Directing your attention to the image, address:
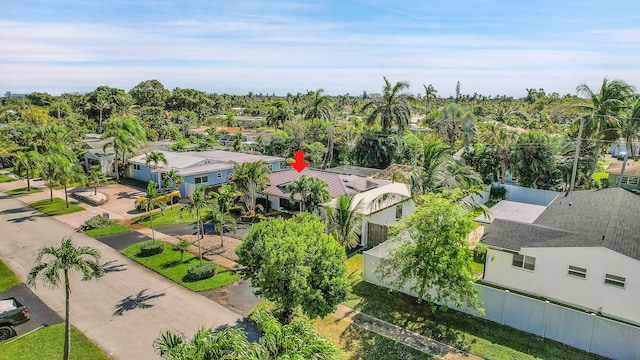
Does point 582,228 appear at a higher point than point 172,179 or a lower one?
higher

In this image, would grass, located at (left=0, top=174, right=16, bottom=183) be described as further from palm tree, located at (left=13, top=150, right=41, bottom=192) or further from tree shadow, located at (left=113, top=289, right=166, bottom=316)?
tree shadow, located at (left=113, top=289, right=166, bottom=316)

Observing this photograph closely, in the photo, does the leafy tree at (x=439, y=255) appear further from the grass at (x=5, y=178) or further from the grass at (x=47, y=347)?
the grass at (x=5, y=178)

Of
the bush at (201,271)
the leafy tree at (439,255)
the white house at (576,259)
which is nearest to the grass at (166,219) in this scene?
the bush at (201,271)

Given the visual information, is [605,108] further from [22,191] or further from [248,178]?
[22,191]

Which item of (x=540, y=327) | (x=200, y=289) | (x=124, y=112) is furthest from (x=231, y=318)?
(x=124, y=112)

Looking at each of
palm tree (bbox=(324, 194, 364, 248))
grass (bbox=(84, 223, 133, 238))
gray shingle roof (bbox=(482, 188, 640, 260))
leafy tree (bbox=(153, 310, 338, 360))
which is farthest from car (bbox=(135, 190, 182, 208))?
leafy tree (bbox=(153, 310, 338, 360))

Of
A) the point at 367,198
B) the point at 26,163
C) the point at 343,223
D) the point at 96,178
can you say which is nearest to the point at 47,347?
the point at 343,223
